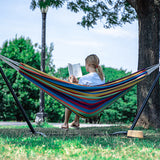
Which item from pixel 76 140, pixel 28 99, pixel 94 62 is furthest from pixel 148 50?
pixel 28 99

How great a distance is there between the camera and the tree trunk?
4961 millimetres

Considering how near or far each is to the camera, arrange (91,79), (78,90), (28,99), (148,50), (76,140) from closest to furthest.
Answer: (76,140) → (78,90) → (91,79) → (148,50) → (28,99)

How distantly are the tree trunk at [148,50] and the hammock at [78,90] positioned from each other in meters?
1.58

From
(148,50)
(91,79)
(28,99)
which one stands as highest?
(148,50)

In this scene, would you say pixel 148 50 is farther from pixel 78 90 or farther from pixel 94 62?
pixel 78 90

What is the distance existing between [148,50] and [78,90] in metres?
2.33

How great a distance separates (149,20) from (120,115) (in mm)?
5794

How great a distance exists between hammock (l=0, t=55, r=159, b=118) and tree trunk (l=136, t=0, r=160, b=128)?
62.3 inches

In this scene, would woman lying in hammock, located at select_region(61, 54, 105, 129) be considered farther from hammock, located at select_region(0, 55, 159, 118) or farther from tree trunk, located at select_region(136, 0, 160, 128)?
tree trunk, located at select_region(136, 0, 160, 128)

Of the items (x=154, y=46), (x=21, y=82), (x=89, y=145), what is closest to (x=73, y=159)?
(x=89, y=145)

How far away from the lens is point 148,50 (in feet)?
16.7

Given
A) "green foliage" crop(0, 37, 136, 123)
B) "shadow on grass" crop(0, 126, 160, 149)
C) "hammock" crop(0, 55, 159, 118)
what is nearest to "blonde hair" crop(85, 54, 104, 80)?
"hammock" crop(0, 55, 159, 118)

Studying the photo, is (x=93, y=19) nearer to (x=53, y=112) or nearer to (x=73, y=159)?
(x=53, y=112)

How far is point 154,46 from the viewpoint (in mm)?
5090
